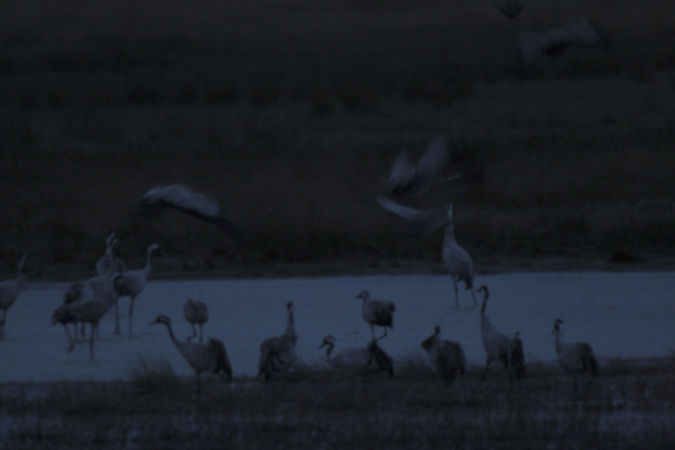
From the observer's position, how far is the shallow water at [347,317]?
34.3 ft

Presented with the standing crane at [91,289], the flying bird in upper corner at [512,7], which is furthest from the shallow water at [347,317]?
Answer: the flying bird in upper corner at [512,7]

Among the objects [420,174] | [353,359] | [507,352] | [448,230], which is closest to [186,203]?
[420,174]

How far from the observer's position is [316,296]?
1347 cm

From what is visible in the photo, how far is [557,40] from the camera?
10477 mm

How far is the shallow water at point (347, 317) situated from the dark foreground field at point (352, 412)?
77 cm

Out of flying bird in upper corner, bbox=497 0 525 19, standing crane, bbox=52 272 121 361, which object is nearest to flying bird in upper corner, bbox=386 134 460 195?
flying bird in upper corner, bbox=497 0 525 19

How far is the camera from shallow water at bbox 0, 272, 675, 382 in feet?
34.3

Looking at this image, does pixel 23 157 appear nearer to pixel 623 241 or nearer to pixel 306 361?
pixel 623 241

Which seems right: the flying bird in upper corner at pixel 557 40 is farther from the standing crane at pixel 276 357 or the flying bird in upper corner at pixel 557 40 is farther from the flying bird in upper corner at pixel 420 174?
the standing crane at pixel 276 357

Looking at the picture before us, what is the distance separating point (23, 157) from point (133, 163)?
2198mm

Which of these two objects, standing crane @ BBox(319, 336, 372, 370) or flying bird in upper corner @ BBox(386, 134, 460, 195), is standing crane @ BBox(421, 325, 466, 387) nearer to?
standing crane @ BBox(319, 336, 372, 370)

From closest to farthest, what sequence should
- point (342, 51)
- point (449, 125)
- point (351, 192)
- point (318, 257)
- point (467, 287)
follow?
point (467, 287), point (318, 257), point (351, 192), point (449, 125), point (342, 51)

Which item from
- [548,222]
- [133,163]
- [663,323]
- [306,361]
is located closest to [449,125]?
[133,163]

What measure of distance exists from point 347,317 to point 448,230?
5.59ft
